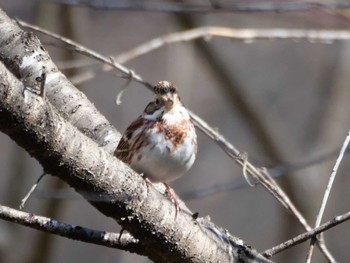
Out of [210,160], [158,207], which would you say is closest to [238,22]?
[210,160]

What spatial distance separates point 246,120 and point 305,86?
2941mm

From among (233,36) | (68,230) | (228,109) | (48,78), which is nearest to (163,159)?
(48,78)

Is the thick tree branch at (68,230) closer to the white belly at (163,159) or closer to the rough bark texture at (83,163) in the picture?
the rough bark texture at (83,163)

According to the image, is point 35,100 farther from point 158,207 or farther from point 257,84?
point 257,84

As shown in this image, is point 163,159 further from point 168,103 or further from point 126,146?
point 168,103

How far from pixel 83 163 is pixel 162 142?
2.45 feet

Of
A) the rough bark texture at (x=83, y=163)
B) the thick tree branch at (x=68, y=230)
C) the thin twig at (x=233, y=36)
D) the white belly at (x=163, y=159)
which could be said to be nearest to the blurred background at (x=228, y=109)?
the thin twig at (x=233, y=36)

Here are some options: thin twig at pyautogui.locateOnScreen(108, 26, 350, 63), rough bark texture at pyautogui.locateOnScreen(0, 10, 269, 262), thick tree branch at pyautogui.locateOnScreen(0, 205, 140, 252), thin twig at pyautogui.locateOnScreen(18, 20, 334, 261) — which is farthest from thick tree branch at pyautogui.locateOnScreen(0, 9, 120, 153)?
thin twig at pyautogui.locateOnScreen(108, 26, 350, 63)

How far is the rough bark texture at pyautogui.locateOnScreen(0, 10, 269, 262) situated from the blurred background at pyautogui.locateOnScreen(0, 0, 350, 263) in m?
1.70

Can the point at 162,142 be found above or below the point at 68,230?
above

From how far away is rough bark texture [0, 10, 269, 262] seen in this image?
136 cm

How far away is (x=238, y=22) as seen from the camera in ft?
20.5

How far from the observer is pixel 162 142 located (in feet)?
7.25

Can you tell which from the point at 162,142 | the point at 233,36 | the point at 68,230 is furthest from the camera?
the point at 233,36
